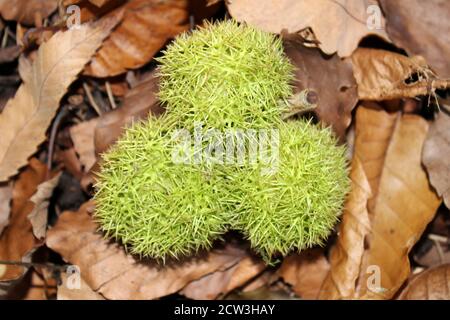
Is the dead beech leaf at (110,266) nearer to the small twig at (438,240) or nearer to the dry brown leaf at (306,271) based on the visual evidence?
the dry brown leaf at (306,271)

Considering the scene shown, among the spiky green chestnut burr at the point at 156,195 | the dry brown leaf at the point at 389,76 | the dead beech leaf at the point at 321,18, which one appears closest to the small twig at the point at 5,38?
the spiky green chestnut burr at the point at 156,195

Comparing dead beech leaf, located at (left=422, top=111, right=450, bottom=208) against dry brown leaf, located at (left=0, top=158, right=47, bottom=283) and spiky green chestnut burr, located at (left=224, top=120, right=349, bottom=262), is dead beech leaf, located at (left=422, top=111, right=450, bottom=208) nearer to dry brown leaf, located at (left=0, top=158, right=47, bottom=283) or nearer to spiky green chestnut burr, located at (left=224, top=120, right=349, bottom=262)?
spiky green chestnut burr, located at (left=224, top=120, right=349, bottom=262)

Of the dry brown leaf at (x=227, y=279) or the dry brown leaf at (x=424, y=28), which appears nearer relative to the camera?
the dry brown leaf at (x=424, y=28)

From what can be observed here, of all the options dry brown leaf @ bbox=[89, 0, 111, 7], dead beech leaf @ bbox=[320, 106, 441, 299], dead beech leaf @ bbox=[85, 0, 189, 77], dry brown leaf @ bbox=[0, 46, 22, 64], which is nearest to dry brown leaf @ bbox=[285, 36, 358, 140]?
dead beech leaf @ bbox=[320, 106, 441, 299]

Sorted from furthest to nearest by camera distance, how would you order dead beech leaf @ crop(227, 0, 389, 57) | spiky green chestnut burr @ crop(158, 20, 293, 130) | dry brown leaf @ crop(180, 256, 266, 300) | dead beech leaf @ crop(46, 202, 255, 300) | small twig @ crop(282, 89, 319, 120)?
dry brown leaf @ crop(180, 256, 266, 300), dead beech leaf @ crop(46, 202, 255, 300), dead beech leaf @ crop(227, 0, 389, 57), small twig @ crop(282, 89, 319, 120), spiky green chestnut burr @ crop(158, 20, 293, 130)

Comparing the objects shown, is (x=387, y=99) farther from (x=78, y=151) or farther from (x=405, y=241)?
(x=78, y=151)

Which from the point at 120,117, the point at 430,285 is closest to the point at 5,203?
the point at 120,117

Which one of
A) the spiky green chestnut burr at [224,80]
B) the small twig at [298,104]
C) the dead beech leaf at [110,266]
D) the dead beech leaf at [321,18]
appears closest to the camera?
the spiky green chestnut burr at [224,80]

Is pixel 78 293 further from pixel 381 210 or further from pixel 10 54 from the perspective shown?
pixel 381 210
